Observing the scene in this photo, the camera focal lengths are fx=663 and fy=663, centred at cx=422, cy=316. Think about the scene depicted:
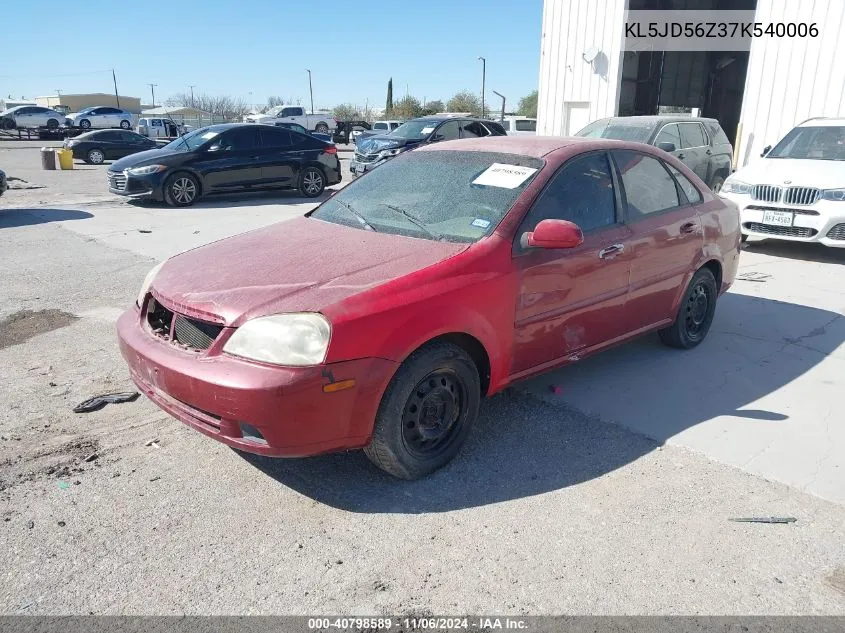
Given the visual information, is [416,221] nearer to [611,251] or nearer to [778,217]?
[611,251]

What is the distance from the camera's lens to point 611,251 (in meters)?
4.07

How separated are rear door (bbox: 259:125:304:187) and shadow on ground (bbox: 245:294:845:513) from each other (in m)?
10.1

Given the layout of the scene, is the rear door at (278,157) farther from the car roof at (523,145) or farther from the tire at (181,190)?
the car roof at (523,145)

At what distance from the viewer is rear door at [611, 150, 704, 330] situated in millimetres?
4348

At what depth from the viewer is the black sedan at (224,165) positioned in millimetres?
12383

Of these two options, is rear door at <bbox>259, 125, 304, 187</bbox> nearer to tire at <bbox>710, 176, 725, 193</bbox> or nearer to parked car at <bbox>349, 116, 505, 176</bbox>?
parked car at <bbox>349, 116, 505, 176</bbox>

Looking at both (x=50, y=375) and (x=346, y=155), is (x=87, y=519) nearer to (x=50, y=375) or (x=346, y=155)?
(x=50, y=375)

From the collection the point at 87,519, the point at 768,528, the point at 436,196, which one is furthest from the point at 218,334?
the point at 768,528

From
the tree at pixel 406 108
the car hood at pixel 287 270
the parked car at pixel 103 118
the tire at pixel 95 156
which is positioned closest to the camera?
the car hood at pixel 287 270

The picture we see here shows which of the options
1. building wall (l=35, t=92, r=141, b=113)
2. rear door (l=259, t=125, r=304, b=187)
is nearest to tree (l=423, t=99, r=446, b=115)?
building wall (l=35, t=92, r=141, b=113)

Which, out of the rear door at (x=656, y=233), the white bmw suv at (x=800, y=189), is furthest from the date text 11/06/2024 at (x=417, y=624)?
the white bmw suv at (x=800, y=189)

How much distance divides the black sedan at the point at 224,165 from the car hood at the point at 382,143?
1504 millimetres

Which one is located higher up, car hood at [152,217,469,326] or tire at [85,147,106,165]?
car hood at [152,217,469,326]

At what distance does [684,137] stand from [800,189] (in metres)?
3.54
